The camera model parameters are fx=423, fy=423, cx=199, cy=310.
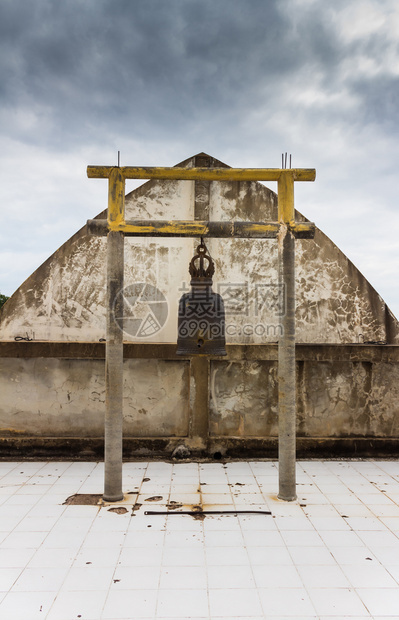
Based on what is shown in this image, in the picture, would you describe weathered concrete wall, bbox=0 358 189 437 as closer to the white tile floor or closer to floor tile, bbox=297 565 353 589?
the white tile floor

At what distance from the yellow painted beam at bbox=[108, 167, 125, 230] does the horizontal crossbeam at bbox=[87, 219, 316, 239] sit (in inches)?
1.9

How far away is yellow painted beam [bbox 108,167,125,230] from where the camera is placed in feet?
13.7

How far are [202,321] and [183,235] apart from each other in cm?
92

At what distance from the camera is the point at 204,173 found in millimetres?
4262

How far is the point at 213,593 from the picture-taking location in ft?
9.02

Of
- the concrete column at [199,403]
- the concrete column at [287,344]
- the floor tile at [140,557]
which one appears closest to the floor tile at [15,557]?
the floor tile at [140,557]

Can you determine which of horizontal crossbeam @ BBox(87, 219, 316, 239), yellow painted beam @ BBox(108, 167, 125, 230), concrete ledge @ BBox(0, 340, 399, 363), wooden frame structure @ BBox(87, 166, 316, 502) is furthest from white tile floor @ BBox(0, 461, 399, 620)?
yellow painted beam @ BBox(108, 167, 125, 230)

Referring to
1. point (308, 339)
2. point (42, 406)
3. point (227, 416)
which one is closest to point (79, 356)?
point (42, 406)

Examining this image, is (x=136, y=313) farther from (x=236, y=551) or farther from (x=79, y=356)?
(x=236, y=551)

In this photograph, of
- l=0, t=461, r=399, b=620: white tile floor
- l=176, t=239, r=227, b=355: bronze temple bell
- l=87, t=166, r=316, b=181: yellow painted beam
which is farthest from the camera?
l=87, t=166, r=316, b=181: yellow painted beam

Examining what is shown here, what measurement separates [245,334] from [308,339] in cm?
85

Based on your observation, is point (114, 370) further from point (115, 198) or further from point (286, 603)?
point (286, 603)

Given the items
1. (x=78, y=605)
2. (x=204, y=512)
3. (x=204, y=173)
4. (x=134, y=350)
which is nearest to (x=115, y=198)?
(x=204, y=173)

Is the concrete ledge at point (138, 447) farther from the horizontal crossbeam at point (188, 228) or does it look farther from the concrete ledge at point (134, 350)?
the horizontal crossbeam at point (188, 228)
